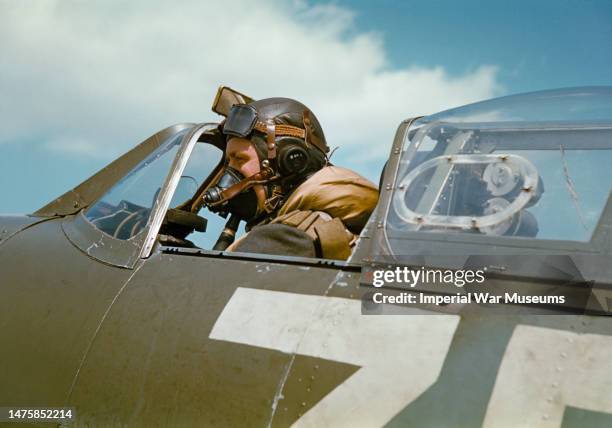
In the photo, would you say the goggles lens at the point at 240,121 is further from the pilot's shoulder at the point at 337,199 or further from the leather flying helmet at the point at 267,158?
the pilot's shoulder at the point at 337,199

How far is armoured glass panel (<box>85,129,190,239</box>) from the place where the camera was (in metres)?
3.34

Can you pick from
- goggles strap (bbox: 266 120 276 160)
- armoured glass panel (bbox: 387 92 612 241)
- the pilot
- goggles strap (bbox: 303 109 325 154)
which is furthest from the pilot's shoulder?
goggles strap (bbox: 303 109 325 154)

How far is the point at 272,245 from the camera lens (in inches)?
119

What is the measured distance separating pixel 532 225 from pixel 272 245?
3.87ft

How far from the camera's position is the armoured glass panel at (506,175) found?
88.3 inches

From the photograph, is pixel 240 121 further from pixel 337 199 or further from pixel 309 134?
pixel 337 199

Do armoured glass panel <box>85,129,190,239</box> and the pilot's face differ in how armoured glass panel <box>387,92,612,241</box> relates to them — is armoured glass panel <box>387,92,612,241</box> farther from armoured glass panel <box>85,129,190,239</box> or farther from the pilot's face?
the pilot's face

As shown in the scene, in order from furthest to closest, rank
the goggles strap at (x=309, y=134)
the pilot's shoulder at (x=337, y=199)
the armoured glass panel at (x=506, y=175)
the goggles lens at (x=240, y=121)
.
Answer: the goggles strap at (x=309, y=134) → the goggles lens at (x=240, y=121) → the pilot's shoulder at (x=337, y=199) → the armoured glass panel at (x=506, y=175)

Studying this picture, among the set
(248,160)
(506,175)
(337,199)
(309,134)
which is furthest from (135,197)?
(506,175)

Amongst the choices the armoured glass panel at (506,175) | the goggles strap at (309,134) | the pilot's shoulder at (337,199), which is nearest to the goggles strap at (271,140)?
the goggles strap at (309,134)

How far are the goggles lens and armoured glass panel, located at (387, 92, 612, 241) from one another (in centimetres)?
150

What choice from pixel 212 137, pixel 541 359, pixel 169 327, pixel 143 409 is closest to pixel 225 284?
pixel 169 327

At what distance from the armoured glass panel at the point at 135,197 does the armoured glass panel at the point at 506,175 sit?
1.38m

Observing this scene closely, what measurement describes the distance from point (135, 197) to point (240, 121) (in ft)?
2.72
